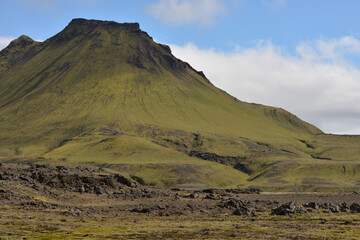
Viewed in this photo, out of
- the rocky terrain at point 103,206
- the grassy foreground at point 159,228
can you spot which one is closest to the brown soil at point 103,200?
the rocky terrain at point 103,206

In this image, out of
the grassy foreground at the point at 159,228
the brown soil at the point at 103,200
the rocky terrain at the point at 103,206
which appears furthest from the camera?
the brown soil at the point at 103,200

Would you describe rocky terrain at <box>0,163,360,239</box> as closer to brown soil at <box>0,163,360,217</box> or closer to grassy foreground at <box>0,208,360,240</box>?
brown soil at <box>0,163,360,217</box>

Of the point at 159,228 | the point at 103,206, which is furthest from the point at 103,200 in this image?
the point at 159,228

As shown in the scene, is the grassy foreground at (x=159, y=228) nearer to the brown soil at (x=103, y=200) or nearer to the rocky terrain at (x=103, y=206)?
the rocky terrain at (x=103, y=206)

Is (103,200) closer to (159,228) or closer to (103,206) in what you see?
(103,206)

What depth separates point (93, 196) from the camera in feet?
411

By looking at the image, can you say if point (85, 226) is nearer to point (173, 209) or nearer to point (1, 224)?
point (1, 224)

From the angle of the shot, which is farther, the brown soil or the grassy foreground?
the brown soil

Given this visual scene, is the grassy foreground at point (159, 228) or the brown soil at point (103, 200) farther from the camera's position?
the brown soil at point (103, 200)

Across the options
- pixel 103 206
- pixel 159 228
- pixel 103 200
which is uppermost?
pixel 159 228

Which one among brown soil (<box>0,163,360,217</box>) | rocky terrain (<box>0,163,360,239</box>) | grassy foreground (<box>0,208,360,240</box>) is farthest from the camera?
brown soil (<box>0,163,360,217</box>)

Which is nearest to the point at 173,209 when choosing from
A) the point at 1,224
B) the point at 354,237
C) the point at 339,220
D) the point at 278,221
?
the point at 278,221

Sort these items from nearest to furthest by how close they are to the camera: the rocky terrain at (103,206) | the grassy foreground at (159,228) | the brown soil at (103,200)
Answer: the grassy foreground at (159,228), the rocky terrain at (103,206), the brown soil at (103,200)

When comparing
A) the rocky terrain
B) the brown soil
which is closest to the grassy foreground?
the rocky terrain
